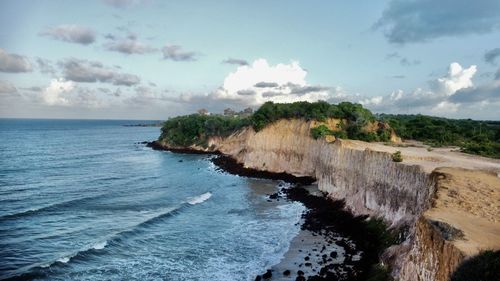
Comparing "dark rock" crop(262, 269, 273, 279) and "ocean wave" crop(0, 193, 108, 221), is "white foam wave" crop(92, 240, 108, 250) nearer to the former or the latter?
"ocean wave" crop(0, 193, 108, 221)

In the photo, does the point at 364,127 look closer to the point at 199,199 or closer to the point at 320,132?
the point at 320,132

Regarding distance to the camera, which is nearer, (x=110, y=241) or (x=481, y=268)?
(x=481, y=268)

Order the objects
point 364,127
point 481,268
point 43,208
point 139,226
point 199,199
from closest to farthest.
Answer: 1. point 481,268
2. point 139,226
3. point 43,208
4. point 199,199
5. point 364,127

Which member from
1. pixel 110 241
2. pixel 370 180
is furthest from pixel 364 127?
pixel 110 241

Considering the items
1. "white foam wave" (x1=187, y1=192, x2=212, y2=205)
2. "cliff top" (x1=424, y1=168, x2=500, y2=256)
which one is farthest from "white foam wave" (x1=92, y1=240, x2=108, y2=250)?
"cliff top" (x1=424, y1=168, x2=500, y2=256)

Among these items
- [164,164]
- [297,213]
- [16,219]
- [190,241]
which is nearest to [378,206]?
[297,213]

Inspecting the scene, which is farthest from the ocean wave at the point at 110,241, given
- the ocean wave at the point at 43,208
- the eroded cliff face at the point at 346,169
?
the eroded cliff face at the point at 346,169

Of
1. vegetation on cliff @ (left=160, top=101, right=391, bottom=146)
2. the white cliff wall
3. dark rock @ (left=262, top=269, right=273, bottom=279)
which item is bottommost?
dark rock @ (left=262, top=269, right=273, bottom=279)
